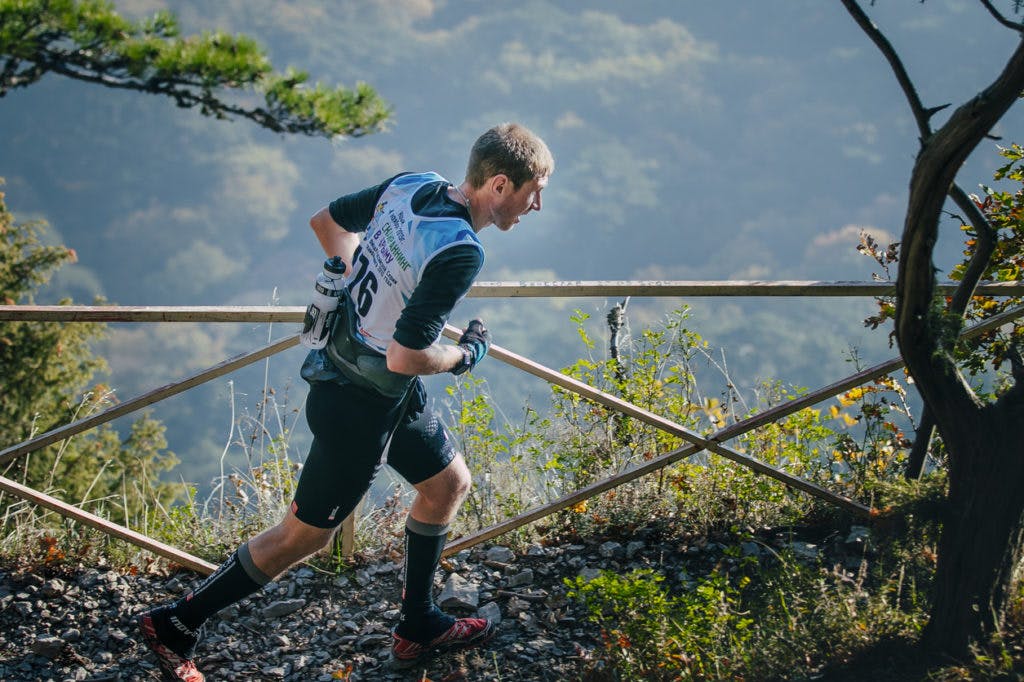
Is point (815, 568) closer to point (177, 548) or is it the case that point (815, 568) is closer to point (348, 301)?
point (348, 301)

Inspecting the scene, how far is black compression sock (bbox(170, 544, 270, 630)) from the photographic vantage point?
2.82 metres

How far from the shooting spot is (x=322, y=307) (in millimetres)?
2725

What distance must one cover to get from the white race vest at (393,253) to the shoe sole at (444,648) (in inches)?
46.2

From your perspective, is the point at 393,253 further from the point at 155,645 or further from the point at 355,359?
the point at 155,645

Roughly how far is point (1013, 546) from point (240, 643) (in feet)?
8.49

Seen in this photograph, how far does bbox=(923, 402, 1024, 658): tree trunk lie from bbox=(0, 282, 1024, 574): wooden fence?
2.56ft

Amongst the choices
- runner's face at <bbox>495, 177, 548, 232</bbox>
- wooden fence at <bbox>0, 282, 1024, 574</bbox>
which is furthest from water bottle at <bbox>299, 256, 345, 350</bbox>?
wooden fence at <bbox>0, 282, 1024, 574</bbox>

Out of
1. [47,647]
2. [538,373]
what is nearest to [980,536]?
[538,373]

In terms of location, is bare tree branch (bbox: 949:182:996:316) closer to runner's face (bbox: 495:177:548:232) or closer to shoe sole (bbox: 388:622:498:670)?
runner's face (bbox: 495:177:548:232)

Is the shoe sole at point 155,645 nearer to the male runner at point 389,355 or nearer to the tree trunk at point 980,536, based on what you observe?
the male runner at point 389,355

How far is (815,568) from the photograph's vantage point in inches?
147

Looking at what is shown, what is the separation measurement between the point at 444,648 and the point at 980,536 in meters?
1.72

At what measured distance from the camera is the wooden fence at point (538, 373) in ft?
11.7

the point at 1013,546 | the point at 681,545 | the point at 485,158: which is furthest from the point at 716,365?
the point at 485,158
